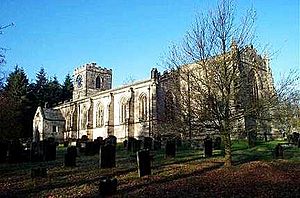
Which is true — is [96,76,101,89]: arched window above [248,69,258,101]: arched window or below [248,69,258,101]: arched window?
above

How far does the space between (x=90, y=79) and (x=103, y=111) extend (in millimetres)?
15725

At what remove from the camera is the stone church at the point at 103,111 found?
148 feet

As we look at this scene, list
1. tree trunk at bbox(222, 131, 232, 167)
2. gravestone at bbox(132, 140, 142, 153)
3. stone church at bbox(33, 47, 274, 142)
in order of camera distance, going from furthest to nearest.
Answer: stone church at bbox(33, 47, 274, 142), gravestone at bbox(132, 140, 142, 153), tree trunk at bbox(222, 131, 232, 167)

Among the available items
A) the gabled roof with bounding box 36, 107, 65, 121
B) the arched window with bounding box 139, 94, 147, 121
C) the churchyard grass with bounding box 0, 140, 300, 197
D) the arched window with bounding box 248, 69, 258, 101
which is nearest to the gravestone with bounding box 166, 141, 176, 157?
the churchyard grass with bounding box 0, 140, 300, 197

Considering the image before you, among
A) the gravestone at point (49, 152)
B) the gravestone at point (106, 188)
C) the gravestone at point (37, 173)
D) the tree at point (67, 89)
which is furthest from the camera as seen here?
the tree at point (67, 89)

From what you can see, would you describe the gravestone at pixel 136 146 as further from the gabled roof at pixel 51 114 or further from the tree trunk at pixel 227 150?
the gabled roof at pixel 51 114

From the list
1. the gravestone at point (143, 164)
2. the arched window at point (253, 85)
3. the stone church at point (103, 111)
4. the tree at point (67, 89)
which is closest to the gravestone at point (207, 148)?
the arched window at point (253, 85)

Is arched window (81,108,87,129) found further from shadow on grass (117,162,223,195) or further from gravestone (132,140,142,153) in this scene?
shadow on grass (117,162,223,195)

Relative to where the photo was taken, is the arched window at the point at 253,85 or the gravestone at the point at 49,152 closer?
the arched window at the point at 253,85

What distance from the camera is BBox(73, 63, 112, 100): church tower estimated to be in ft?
219

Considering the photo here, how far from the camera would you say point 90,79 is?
67.6m

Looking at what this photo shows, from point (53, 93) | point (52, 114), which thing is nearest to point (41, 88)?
point (53, 93)

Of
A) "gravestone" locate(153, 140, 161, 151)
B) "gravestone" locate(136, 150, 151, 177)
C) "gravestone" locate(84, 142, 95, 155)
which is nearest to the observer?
"gravestone" locate(136, 150, 151, 177)

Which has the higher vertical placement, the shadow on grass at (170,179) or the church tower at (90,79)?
the church tower at (90,79)
